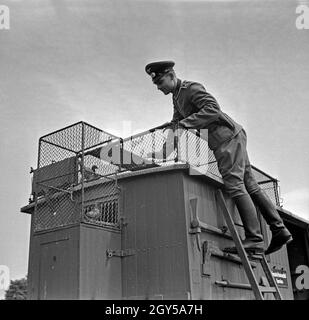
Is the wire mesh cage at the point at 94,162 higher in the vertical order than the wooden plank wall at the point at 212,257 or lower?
higher

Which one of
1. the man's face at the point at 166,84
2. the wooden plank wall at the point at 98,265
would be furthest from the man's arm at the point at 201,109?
the wooden plank wall at the point at 98,265

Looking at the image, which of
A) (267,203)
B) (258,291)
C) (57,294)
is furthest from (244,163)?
(57,294)

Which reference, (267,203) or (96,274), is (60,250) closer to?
(96,274)

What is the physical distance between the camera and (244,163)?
12.9ft

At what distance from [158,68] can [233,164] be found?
1.10m

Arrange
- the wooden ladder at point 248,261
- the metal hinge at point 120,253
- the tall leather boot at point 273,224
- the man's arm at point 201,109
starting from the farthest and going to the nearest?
the tall leather boot at point 273,224 < the metal hinge at point 120,253 < the man's arm at point 201,109 < the wooden ladder at point 248,261

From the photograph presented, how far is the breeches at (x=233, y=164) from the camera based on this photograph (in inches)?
149

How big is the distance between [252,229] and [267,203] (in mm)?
408

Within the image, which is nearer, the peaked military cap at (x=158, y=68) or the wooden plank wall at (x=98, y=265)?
the wooden plank wall at (x=98, y=265)

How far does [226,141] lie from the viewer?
12.8 ft

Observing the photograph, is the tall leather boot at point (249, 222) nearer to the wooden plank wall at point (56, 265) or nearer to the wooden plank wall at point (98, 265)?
the wooden plank wall at point (98, 265)

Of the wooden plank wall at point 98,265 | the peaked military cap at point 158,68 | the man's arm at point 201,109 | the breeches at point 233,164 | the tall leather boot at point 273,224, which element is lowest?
the wooden plank wall at point 98,265

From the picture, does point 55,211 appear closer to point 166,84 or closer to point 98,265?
point 98,265

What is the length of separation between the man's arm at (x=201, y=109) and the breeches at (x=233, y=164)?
11.0 inches
